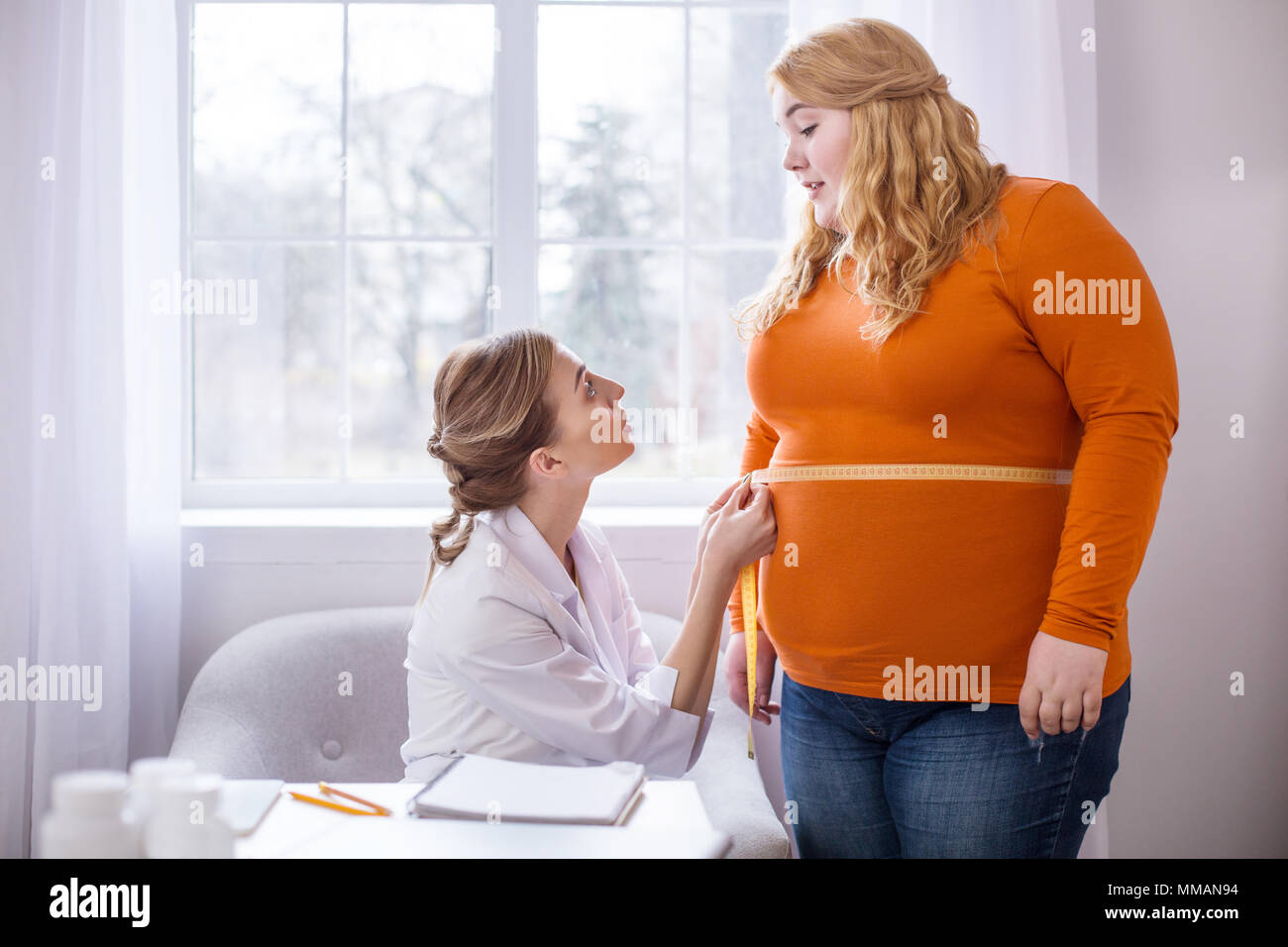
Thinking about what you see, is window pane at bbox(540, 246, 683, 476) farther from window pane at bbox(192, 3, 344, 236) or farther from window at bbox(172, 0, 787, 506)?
window pane at bbox(192, 3, 344, 236)

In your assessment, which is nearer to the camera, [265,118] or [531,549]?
[531,549]

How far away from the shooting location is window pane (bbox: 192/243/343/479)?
254 cm

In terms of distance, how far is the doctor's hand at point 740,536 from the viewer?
1.37 m

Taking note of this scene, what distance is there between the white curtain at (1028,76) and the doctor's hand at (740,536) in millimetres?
1144

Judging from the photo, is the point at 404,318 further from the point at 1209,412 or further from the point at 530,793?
the point at 1209,412

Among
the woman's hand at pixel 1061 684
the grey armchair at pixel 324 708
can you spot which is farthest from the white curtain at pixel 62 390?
the woman's hand at pixel 1061 684

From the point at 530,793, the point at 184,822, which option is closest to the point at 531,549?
the point at 530,793

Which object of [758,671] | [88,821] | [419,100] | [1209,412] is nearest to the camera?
[88,821]

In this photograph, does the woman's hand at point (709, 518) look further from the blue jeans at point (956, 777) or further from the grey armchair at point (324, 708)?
the grey armchair at point (324, 708)

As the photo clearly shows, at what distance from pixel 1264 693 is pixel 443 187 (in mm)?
2449

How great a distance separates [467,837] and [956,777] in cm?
62

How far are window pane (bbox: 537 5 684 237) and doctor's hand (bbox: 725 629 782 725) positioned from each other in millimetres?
1382

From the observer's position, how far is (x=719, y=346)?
259cm
